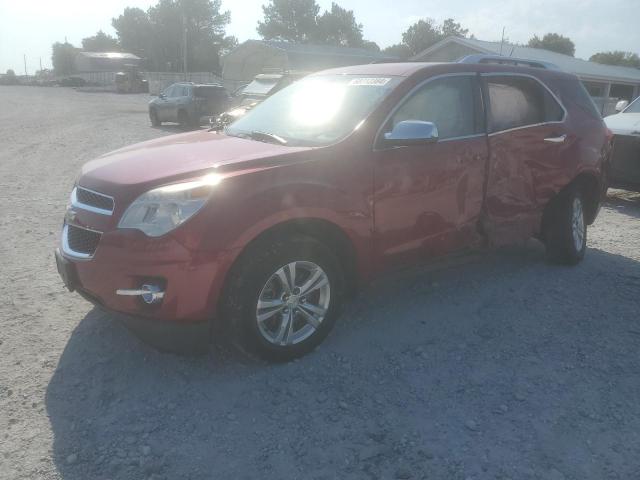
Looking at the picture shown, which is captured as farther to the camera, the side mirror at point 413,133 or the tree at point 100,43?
the tree at point 100,43

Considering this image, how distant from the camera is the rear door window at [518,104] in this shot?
14.7 feet

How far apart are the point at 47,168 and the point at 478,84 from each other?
27.9ft

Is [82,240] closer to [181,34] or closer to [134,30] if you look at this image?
[181,34]

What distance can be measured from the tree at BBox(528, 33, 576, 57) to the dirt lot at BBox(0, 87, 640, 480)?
278 feet

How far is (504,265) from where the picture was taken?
5.47m

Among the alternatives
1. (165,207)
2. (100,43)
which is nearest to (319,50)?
(165,207)

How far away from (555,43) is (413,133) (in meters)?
88.7

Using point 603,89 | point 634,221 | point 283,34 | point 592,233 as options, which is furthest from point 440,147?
point 283,34

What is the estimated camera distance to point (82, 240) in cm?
331

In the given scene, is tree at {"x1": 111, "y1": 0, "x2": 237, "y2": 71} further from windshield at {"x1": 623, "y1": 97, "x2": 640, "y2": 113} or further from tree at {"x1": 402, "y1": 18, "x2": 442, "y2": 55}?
windshield at {"x1": 623, "y1": 97, "x2": 640, "y2": 113}

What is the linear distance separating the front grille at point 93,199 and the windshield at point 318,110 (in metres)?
1.23

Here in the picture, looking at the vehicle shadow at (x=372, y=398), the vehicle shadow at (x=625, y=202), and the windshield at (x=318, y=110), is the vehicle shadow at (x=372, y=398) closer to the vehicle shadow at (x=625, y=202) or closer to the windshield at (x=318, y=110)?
the windshield at (x=318, y=110)

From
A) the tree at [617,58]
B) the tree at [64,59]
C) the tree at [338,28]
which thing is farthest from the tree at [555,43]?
the tree at [64,59]

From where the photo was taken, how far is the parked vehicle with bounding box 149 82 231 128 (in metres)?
18.7
